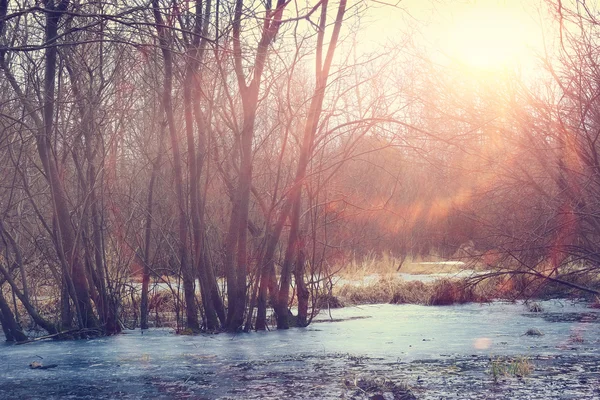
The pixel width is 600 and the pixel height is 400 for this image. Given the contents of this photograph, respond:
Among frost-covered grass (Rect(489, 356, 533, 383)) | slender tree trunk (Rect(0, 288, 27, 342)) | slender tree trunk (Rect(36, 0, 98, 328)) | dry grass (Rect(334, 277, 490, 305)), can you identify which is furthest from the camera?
dry grass (Rect(334, 277, 490, 305))

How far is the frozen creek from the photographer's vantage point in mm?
4332

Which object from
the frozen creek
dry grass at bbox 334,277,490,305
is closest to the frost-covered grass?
the frozen creek

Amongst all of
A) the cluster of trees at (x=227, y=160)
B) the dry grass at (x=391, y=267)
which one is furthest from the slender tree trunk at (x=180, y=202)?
the dry grass at (x=391, y=267)

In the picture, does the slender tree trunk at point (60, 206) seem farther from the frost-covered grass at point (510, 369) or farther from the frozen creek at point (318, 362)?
the frost-covered grass at point (510, 369)

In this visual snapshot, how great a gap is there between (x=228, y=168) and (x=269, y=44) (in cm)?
146

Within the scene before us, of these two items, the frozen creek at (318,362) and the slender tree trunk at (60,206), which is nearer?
the frozen creek at (318,362)

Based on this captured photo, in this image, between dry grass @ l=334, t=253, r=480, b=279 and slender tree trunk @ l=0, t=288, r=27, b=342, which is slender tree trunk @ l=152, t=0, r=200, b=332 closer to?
slender tree trunk @ l=0, t=288, r=27, b=342

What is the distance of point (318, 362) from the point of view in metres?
5.27

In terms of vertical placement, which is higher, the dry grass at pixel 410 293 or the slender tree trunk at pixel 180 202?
the slender tree trunk at pixel 180 202

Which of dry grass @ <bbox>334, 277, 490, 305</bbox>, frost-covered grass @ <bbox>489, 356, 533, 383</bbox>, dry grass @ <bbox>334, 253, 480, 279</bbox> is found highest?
dry grass @ <bbox>334, 253, 480, 279</bbox>

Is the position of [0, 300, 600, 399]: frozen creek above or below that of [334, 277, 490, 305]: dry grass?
below

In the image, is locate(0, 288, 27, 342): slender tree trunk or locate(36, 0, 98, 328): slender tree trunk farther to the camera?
locate(0, 288, 27, 342): slender tree trunk

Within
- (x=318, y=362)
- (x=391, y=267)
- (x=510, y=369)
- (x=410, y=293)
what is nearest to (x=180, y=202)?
(x=318, y=362)

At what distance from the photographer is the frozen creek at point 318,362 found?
4332 millimetres
